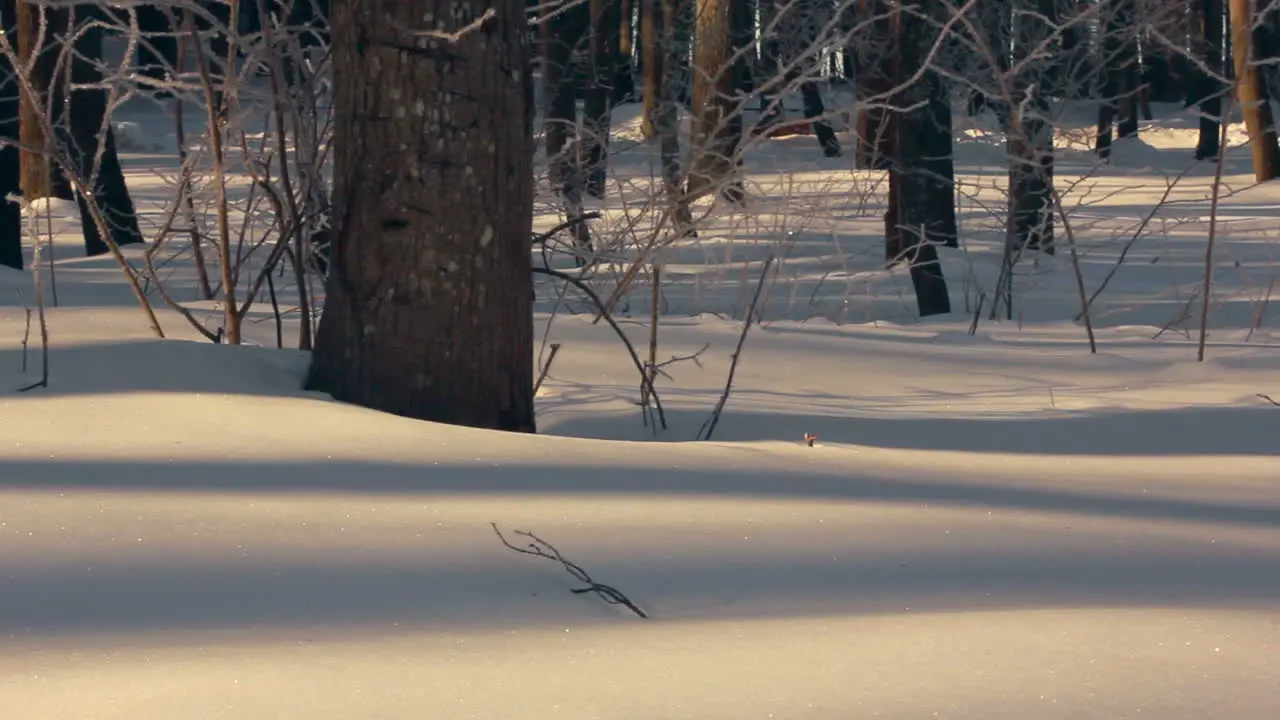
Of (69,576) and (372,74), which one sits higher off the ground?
(372,74)

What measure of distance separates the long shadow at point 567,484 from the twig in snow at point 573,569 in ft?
1.31

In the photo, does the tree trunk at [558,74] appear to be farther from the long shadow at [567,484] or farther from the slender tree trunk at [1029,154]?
the long shadow at [567,484]

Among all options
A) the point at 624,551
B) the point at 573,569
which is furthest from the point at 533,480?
the point at 573,569

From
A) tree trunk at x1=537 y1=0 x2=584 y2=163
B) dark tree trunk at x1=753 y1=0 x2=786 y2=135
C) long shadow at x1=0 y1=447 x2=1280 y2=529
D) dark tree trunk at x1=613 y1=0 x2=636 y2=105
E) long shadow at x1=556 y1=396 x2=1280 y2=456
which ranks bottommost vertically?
long shadow at x1=556 y1=396 x2=1280 y2=456

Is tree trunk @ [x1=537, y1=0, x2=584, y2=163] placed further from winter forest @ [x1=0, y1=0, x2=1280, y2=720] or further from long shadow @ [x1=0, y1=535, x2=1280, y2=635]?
long shadow @ [x1=0, y1=535, x2=1280, y2=635]

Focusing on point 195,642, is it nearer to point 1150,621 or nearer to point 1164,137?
point 1150,621

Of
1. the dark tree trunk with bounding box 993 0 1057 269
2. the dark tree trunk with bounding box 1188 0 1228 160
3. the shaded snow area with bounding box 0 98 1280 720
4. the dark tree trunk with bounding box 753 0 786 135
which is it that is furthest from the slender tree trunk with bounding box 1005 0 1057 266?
the dark tree trunk with bounding box 1188 0 1228 160

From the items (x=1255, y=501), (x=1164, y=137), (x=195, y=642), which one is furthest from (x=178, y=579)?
(x=1164, y=137)

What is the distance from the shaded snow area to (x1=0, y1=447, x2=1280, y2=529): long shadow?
1 centimetres

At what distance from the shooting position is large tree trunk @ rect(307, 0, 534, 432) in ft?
12.1

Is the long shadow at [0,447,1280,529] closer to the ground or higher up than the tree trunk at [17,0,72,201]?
closer to the ground

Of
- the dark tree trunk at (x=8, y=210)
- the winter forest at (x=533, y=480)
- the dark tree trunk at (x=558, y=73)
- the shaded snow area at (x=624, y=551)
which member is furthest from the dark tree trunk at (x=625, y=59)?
the shaded snow area at (x=624, y=551)

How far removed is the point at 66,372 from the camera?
12.4ft

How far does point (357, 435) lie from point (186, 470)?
49cm
